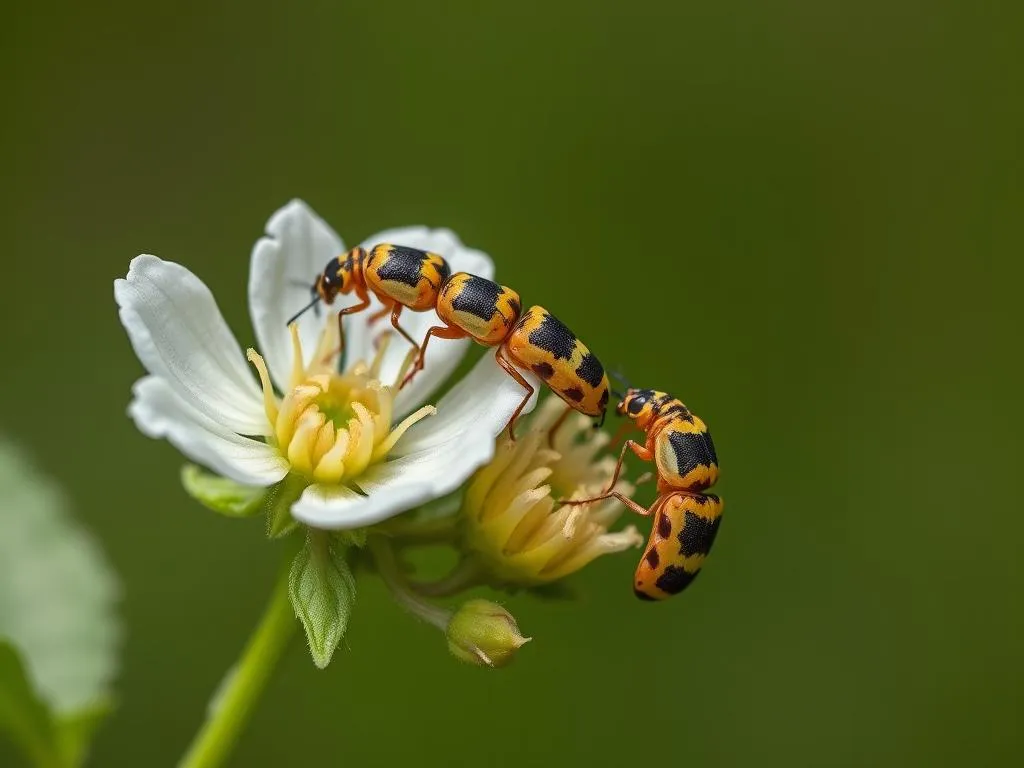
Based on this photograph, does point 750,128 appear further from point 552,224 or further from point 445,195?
point 445,195

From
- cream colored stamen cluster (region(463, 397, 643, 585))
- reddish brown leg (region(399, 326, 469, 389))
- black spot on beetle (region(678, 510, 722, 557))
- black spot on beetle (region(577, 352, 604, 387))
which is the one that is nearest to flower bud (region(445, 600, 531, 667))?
cream colored stamen cluster (region(463, 397, 643, 585))

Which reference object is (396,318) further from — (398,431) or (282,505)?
(282,505)

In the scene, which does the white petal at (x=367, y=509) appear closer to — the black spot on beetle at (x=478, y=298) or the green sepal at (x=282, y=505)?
the green sepal at (x=282, y=505)

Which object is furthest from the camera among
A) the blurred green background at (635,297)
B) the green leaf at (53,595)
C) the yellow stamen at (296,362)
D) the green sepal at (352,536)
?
the blurred green background at (635,297)

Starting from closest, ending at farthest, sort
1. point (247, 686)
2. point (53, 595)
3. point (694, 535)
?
point (247, 686) → point (694, 535) → point (53, 595)

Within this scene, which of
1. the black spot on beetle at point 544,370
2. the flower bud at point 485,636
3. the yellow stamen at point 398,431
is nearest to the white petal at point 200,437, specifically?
the yellow stamen at point 398,431

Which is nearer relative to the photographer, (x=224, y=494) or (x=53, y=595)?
(x=224, y=494)

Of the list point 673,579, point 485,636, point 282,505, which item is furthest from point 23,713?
point 673,579
